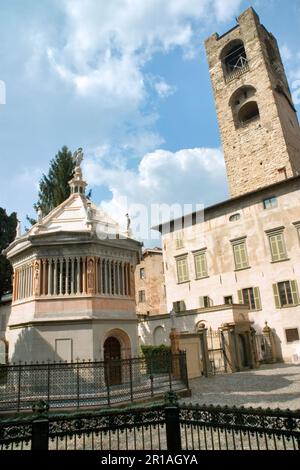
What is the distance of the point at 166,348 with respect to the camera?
2455 centimetres

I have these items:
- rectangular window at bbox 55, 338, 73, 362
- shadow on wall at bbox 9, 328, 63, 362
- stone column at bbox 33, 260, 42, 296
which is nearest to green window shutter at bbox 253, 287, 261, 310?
rectangular window at bbox 55, 338, 73, 362

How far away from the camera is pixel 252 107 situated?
38750 millimetres

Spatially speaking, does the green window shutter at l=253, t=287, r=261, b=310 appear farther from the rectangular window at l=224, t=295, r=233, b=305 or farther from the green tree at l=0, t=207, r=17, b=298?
the green tree at l=0, t=207, r=17, b=298

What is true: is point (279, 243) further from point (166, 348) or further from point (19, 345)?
point (19, 345)

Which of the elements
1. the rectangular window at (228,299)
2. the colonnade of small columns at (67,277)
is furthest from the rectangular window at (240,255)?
the colonnade of small columns at (67,277)

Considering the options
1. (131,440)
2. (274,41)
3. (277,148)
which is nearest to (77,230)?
(131,440)

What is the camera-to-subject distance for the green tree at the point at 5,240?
2984cm

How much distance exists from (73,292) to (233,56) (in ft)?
129

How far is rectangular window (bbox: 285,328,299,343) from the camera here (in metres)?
24.2

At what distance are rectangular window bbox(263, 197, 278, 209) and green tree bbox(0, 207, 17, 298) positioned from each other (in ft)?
73.7

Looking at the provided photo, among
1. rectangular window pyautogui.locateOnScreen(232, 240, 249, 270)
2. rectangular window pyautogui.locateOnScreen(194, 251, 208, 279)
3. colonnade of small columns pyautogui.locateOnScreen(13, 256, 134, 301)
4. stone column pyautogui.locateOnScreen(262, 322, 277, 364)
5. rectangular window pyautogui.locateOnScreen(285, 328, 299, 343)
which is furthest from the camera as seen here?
rectangular window pyautogui.locateOnScreen(194, 251, 208, 279)

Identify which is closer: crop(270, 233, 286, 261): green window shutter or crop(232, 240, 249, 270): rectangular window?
crop(270, 233, 286, 261): green window shutter

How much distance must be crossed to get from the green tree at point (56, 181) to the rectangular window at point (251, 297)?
16809mm

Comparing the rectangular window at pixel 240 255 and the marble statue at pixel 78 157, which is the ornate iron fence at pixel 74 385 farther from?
the rectangular window at pixel 240 255
